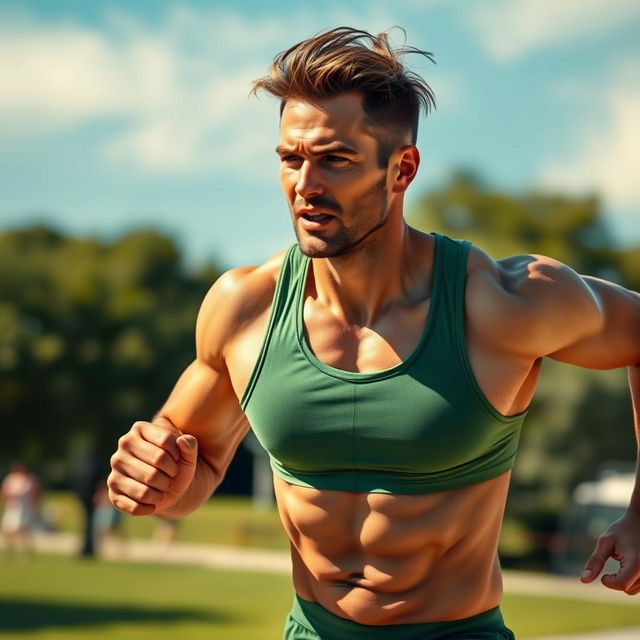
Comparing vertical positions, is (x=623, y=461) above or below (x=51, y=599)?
above

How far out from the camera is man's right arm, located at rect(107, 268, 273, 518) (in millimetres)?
3180

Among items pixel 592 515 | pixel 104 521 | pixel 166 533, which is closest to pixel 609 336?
pixel 592 515

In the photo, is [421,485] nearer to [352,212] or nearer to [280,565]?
[352,212]

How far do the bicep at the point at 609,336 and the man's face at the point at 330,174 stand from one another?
25.1 inches

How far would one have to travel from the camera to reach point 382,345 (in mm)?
3193

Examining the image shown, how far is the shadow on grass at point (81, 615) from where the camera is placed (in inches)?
521

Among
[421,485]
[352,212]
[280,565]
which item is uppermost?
[352,212]

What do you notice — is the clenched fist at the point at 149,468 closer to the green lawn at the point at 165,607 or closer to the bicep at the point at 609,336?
the bicep at the point at 609,336

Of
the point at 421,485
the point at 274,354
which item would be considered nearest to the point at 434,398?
the point at 421,485

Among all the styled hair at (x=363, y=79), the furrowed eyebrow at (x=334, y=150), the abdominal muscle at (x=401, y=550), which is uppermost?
the styled hair at (x=363, y=79)

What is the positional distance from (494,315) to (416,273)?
0.25 metres

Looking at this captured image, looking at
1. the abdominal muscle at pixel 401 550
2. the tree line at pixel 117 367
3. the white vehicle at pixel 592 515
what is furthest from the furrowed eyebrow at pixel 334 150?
the tree line at pixel 117 367

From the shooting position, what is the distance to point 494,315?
3141mm

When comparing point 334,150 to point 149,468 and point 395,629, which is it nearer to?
point 149,468
